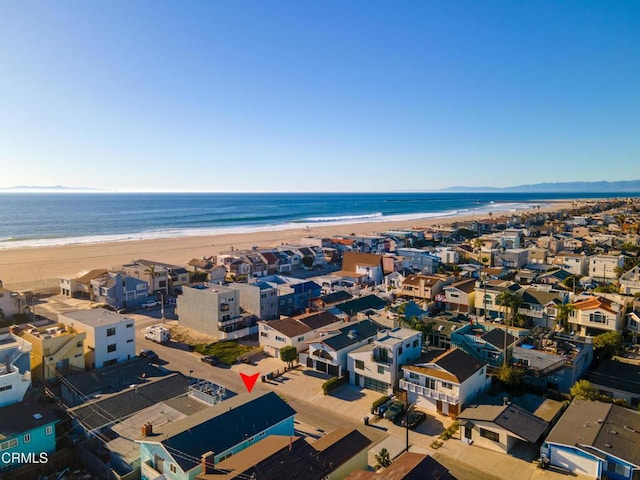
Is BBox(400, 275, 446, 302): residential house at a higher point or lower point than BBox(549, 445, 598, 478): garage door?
higher

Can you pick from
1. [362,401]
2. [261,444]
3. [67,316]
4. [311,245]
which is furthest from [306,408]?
[311,245]

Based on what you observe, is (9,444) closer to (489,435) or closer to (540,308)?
(489,435)

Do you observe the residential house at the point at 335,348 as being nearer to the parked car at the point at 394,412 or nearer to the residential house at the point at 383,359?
the residential house at the point at 383,359

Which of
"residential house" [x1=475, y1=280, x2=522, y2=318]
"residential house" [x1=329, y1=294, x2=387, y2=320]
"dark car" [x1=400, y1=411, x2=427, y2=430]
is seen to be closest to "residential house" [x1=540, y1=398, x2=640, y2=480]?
"dark car" [x1=400, y1=411, x2=427, y2=430]

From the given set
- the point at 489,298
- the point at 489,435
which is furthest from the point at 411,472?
the point at 489,298

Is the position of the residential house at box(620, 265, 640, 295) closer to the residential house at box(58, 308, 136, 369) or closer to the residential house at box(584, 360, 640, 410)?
the residential house at box(584, 360, 640, 410)

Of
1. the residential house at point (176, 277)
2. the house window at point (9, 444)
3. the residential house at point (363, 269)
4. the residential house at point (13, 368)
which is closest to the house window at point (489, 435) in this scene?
the house window at point (9, 444)

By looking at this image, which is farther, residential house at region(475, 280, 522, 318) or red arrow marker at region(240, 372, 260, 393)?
residential house at region(475, 280, 522, 318)

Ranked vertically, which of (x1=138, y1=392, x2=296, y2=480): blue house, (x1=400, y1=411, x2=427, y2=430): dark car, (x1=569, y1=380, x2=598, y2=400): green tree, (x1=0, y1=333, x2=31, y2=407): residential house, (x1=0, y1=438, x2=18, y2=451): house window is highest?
(x1=0, y1=333, x2=31, y2=407): residential house
